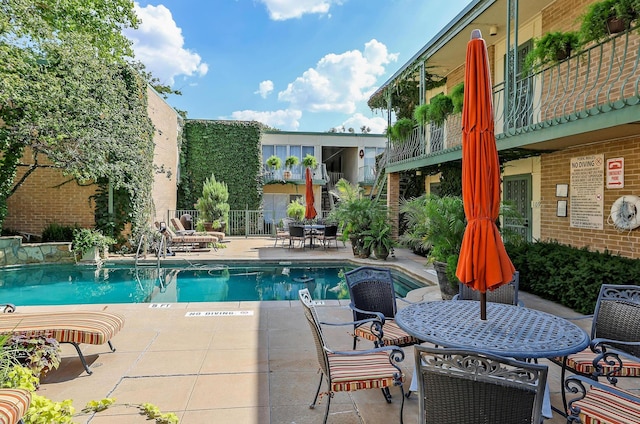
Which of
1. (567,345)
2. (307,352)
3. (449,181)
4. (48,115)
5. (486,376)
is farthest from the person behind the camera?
(449,181)

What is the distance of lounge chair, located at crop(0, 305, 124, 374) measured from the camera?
136 inches

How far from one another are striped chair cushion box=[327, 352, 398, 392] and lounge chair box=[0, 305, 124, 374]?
2.21 meters

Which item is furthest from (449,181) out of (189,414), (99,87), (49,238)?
(49,238)

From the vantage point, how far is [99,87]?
36.3 ft

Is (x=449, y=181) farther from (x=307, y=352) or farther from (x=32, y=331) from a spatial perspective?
(x=32, y=331)

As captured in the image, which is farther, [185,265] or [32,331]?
[185,265]

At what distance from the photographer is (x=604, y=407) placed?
2.20 metres

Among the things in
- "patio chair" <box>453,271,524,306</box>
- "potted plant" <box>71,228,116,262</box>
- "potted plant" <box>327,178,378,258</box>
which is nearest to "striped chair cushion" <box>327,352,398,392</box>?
"patio chair" <box>453,271,524,306</box>

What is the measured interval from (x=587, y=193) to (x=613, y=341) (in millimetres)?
4868

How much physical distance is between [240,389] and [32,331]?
1927mm

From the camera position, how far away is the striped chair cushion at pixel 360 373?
257 centimetres

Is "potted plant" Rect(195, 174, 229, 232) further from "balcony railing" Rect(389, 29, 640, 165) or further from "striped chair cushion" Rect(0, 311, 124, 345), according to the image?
"striped chair cushion" Rect(0, 311, 124, 345)

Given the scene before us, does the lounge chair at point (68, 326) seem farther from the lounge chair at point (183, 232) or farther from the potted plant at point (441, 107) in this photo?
the lounge chair at point (183, 232)

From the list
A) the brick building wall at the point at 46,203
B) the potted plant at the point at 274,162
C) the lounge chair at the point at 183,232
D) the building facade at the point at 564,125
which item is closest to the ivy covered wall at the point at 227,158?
the potted plant at the point at 274,162
